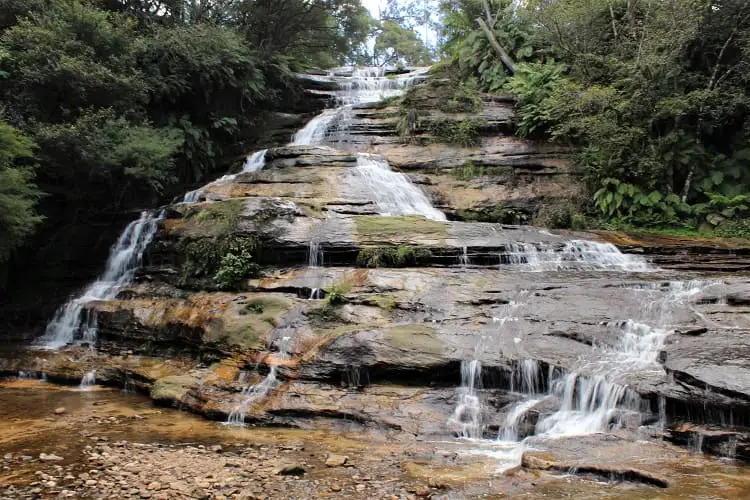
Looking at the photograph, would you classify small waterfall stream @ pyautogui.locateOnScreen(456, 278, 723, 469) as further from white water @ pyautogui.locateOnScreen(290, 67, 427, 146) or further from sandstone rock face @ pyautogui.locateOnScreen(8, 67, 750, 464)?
white water @ pyautogui.locateOnScreen(290, 67, 427, 146)

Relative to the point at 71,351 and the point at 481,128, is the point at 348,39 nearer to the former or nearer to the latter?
the point at 481,128

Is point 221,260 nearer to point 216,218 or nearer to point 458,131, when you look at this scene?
point 216,218

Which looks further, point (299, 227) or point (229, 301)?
point (299, 227)

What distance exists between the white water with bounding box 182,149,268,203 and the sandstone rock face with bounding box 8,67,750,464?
648 millimetres

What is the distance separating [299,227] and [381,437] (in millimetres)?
5894

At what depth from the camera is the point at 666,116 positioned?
13.7 meters

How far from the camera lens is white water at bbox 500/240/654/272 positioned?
34.2 ft

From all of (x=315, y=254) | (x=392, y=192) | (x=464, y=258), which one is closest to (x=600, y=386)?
(x=464, y=258)

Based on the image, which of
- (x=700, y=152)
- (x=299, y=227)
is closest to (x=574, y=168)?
(x=700, y=152)

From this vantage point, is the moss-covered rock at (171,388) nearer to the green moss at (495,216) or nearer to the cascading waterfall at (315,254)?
the cascading waterfall at (315,254)

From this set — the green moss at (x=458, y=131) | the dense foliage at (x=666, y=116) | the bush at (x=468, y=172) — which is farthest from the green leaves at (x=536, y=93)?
the bush at (x=468, y=172)

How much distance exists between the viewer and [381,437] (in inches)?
250

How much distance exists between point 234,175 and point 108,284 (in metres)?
5.03

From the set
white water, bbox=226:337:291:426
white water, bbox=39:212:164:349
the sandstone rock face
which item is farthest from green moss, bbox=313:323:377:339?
white water, bbox=39:212:164:349
